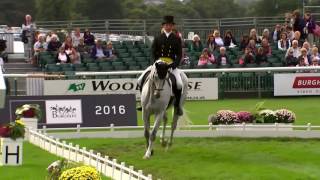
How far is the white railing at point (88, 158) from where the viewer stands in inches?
459

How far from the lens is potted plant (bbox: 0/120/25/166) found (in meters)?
14.5

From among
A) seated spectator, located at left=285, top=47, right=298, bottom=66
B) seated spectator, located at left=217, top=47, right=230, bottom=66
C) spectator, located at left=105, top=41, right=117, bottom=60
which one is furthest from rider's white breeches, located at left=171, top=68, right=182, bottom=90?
spectator, located at left=105, top=41, right=117, bottom=60

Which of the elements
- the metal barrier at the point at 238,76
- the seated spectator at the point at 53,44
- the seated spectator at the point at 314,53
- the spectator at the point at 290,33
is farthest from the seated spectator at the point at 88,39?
the seated spectator at the point at 314,53

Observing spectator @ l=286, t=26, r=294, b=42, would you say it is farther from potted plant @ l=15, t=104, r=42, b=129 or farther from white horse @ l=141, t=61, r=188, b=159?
white horse @ l=141, t=61, r=188, b=159

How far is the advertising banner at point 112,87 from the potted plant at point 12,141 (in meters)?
12.2

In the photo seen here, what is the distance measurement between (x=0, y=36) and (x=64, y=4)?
83.0 feet

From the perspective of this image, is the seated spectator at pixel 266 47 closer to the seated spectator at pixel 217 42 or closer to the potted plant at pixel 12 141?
the seated spectator at pixel 217 42

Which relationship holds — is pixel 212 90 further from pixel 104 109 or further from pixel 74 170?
pixel 74 170

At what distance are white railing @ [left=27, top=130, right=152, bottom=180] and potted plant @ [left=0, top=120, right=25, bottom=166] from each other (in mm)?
903

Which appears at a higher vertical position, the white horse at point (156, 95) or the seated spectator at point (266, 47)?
the seated spectator at point (266, 47)

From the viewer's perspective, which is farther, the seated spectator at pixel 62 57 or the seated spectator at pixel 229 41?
the seated spectator at pixel 229 41

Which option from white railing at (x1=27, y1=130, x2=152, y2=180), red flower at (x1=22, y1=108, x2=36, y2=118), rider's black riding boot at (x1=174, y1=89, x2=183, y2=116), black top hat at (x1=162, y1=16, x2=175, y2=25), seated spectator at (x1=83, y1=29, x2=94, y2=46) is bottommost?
white railing at (x1=27, y1=130, x2=152, y2=180)

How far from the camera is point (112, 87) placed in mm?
27891

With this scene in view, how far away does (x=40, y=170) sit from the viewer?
13.7 m
